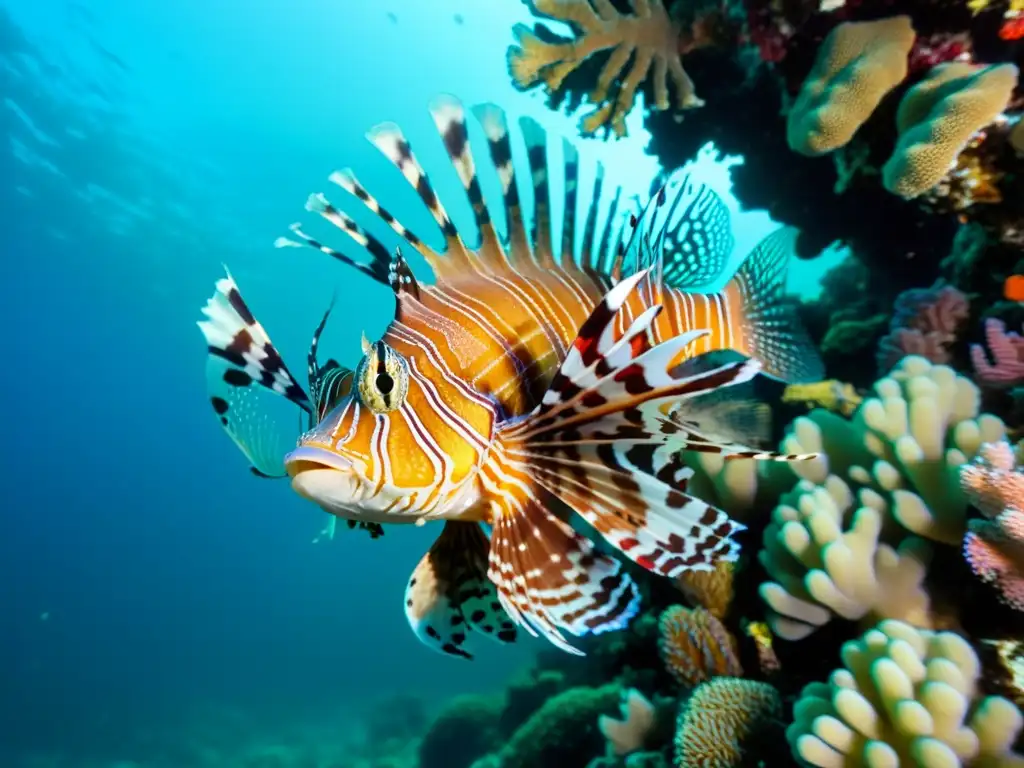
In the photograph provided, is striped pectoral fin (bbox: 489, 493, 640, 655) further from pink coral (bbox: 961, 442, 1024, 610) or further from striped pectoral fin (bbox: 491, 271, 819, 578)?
pink coral (bbox: 961, 442, 1024, 610)

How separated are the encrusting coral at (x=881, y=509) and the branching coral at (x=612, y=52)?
118 inches

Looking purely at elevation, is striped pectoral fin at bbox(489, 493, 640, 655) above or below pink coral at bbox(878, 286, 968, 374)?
below

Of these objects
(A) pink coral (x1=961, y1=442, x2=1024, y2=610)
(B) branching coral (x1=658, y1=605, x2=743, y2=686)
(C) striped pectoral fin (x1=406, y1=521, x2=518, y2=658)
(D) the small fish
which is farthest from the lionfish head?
(D) the small fish

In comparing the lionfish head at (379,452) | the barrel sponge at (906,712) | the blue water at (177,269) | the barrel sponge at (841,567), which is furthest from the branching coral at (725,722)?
the blue water at (177,269)

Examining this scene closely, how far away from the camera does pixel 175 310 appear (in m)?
42.7

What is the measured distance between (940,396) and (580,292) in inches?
60.8

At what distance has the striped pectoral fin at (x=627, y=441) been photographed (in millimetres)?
1348

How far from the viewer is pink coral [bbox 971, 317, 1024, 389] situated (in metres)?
2.86


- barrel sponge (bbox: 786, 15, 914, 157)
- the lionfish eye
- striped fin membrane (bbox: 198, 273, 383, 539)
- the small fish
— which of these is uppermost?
barrel sponge (bbox: 786, 15, 914, 157)

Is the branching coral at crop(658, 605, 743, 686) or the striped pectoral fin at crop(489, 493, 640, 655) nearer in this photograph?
the striped pectoral fin at crop(489, 493, 640, 655)

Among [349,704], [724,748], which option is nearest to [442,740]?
[724,748]

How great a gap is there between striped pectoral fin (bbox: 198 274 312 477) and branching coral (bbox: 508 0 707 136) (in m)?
3.32

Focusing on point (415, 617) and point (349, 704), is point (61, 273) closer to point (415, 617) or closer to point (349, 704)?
point (349, 704)

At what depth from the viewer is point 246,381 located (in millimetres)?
1984
